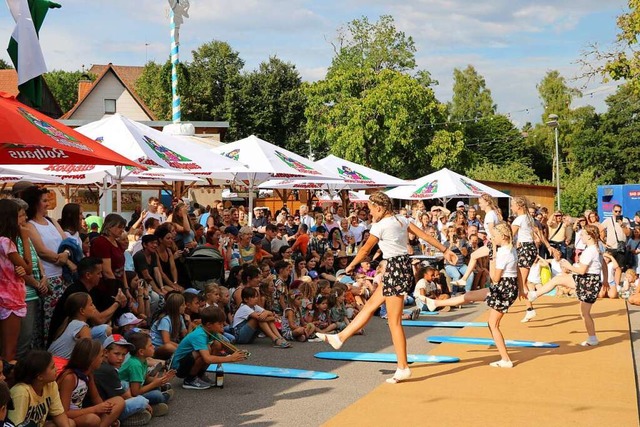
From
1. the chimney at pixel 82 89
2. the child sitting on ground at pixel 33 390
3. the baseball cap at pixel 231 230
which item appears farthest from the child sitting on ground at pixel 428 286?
the chimney at pixel 82 89

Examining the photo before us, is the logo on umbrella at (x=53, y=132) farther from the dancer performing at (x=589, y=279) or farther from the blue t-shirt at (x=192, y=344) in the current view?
the dancer performing at (x=589, y=279)

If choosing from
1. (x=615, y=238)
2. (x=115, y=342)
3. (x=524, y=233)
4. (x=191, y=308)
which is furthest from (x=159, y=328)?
(x=615, y=238)

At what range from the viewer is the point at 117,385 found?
6.39 m

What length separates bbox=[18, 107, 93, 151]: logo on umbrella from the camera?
22.5 ft

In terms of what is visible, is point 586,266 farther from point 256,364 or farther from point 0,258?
point 0,258

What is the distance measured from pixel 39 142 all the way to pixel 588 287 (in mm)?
7450

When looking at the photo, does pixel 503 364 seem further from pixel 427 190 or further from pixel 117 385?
pixel 427 190

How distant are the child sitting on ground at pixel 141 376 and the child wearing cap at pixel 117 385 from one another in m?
0.10

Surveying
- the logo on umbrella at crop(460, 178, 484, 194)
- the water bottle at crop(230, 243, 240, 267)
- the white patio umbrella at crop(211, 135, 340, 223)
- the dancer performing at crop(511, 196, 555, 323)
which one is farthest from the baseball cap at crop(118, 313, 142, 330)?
the logo on umbrella at crop(460, 178, 484, 194)

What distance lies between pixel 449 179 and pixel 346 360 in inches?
585

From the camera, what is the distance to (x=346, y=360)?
371 inches

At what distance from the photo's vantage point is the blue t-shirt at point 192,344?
7.68 m

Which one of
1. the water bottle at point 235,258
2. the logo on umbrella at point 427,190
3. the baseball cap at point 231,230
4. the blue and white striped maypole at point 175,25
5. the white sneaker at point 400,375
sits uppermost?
the blue and white striped maypole at point 175,25

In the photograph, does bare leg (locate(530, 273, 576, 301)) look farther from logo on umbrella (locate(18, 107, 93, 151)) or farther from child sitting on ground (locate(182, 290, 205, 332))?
logo on umbrella (locate(18, 107, 93, 151))
